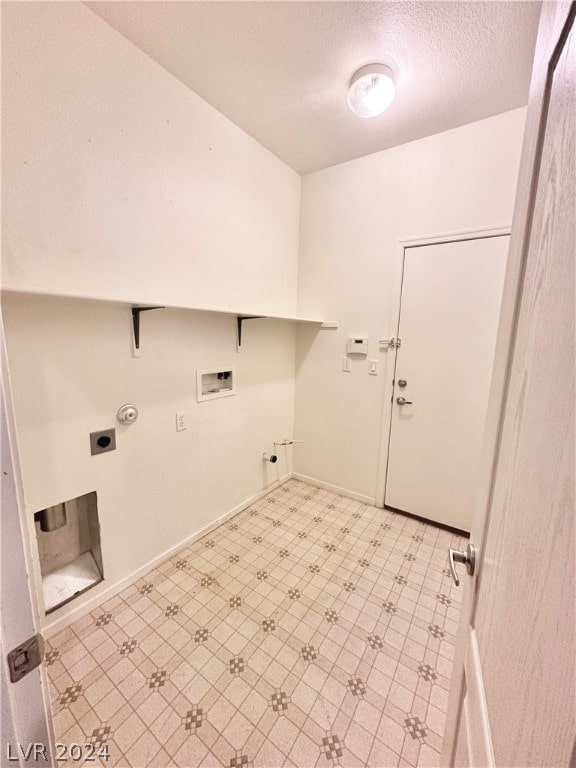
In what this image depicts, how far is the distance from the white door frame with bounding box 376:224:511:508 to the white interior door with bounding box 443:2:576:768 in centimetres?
159

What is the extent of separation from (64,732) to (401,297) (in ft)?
9.18

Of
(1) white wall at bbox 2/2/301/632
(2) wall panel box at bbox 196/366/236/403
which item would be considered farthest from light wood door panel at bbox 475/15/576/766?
(2) wall panel box at bbox 196/366/236/403

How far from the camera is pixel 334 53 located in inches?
58.2

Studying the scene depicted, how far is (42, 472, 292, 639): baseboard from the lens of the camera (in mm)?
1461

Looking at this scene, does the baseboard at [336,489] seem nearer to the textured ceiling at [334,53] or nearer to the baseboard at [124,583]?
the baseboard at [124,583]

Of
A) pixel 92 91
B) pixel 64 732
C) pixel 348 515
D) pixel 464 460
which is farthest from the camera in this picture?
pixel 348 515

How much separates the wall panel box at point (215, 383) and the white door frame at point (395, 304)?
1.21 meters

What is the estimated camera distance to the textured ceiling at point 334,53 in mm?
1298

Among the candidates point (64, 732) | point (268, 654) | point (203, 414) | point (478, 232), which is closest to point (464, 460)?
point (478, 232)

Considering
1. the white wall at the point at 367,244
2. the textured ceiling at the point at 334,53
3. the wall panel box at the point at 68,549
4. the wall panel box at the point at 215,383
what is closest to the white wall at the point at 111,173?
the textured ceiling at the point at 334,53

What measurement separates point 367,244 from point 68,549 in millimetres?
2789

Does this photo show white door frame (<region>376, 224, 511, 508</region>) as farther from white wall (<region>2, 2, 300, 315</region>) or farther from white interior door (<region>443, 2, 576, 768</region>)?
white interior door (<region>443, 2, 576, 768</region>)

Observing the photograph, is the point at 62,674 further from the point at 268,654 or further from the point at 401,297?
the point at 401,297

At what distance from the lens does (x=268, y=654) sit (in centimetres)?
138
